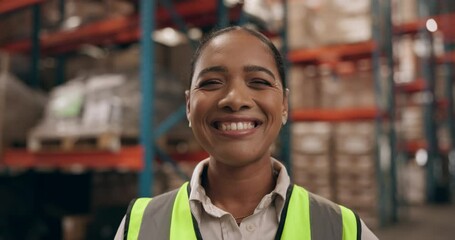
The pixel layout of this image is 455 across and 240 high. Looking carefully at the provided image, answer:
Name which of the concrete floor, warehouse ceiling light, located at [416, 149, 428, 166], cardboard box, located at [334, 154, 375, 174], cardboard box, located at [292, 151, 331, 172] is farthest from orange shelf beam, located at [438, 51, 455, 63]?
cardboard box, located at [292, 151, 331, 172]

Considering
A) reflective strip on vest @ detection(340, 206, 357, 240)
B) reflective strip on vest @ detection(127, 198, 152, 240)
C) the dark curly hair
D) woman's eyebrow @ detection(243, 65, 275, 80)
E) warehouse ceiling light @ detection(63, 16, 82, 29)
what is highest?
warehouse ceiling light @ detection(63, 16, 82, 29)

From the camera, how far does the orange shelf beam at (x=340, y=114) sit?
6570 mm

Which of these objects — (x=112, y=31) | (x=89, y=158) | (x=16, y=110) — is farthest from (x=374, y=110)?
(x=16, y=110)

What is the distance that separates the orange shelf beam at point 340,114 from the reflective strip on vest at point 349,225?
17.6 feet

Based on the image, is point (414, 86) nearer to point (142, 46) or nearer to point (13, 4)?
point (142, 46)

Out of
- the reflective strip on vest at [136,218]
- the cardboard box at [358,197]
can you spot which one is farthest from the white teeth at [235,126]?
the cardboard box at [358,197]

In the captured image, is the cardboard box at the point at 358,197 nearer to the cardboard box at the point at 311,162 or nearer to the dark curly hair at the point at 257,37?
the cardboard box at the point at 311,162

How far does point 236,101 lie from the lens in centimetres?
127

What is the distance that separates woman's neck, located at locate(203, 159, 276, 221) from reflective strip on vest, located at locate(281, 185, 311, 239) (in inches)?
4.2

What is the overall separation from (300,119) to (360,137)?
1.13m

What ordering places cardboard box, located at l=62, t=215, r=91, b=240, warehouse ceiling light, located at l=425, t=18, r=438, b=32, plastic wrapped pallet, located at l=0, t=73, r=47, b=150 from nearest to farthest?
1. plastic wrapped pallet, located at l=0, t=73, r=47, b=150
2. cardboard box, located at l=62, t=215, r=91, b=240
3. warehouse ceiling light, located at l=425, t=18, r=438, b=32

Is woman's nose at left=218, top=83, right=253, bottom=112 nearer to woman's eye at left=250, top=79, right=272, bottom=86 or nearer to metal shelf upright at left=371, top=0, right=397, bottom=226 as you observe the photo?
woman's eye at left=250, top=79, right=272, bottom=86

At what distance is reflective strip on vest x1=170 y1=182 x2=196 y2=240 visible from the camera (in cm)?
130

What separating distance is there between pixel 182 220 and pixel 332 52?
6.17 metres
